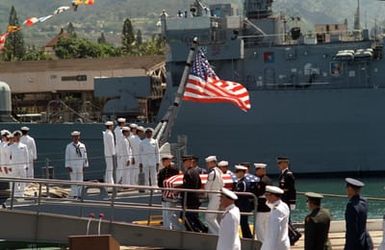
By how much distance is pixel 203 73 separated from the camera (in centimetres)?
1781

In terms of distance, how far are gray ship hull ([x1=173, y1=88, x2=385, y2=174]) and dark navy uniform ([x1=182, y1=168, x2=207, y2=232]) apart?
18.2m

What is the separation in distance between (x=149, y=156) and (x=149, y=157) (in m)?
0.03

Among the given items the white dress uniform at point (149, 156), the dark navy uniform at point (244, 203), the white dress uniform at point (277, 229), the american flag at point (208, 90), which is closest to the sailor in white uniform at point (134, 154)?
the white dress uniform at point (149, 156)

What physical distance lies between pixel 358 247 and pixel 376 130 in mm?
21633

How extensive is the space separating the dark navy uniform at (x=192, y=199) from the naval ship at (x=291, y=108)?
58.4 ft

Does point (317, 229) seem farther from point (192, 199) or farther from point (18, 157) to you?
point (18, 157)

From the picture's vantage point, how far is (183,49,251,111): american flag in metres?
17.3

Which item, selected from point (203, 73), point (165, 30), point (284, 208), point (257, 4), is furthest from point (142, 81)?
point (284, 208)

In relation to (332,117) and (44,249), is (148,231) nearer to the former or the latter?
(44,249)

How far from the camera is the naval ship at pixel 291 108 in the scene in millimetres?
29250

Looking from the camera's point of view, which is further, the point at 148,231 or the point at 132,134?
the point at 132,134

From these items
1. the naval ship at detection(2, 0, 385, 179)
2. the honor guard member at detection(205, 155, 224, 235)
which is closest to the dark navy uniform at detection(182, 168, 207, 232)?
the honor guard member at detection(205, 155, 224, 235)

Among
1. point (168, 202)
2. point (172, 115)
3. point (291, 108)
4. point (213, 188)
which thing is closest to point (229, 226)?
point (213, 188)

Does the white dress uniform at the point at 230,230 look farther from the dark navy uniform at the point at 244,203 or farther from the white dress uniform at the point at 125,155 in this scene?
the white dress uniform at the point at 125,155
